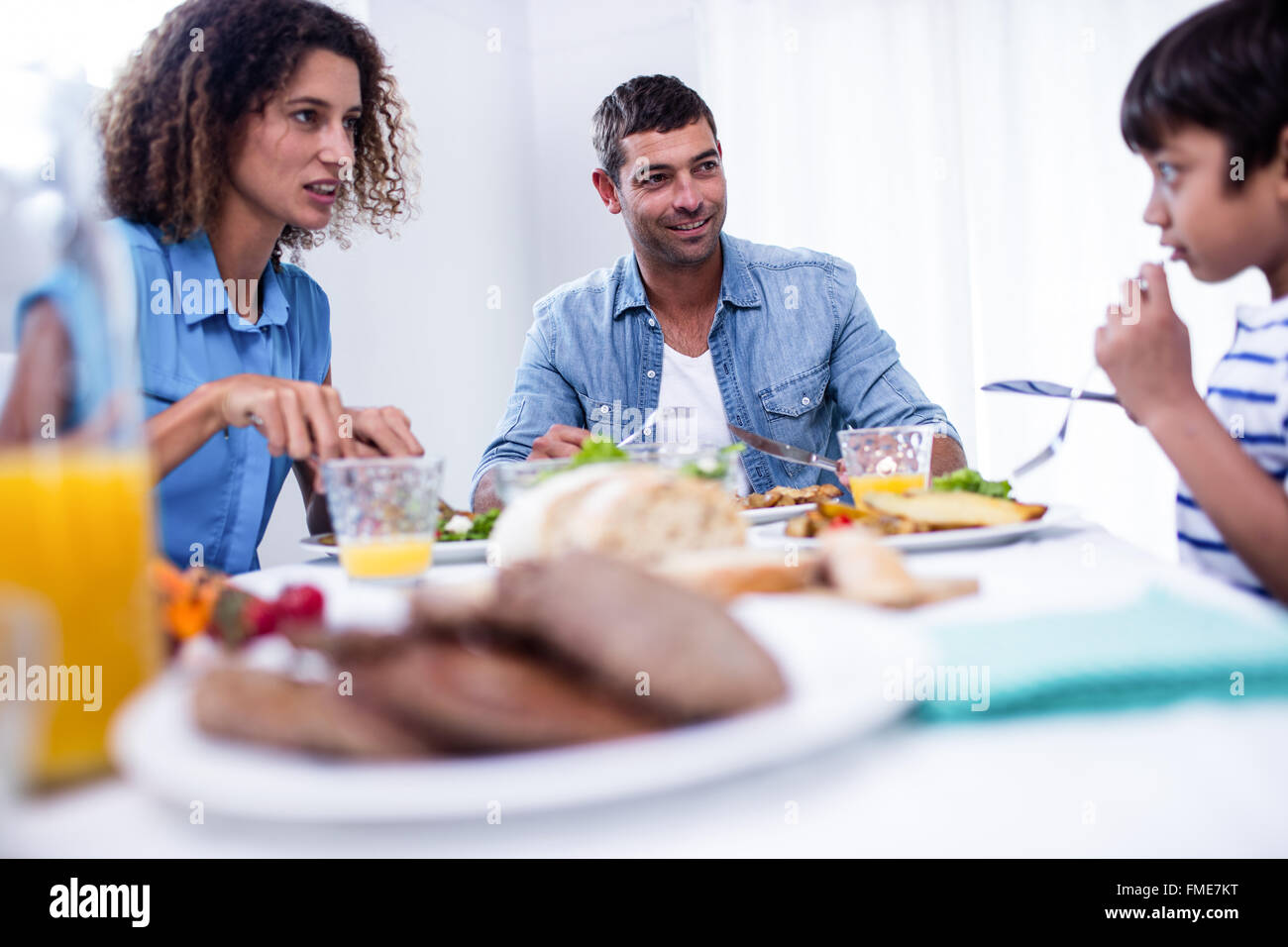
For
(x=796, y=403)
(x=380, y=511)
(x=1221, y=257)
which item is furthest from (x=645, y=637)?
(x=796, y=403)

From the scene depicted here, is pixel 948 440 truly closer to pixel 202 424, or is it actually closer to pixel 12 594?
pixel 202 424

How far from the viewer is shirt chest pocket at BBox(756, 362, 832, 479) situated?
2.49 metres

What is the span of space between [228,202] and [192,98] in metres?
0.21

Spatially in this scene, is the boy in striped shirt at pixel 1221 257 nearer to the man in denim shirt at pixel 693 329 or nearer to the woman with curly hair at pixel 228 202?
the man in denim shirt at pixel 693 329

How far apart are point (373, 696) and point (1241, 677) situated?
1.51 feet

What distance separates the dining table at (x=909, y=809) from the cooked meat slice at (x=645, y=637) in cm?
4

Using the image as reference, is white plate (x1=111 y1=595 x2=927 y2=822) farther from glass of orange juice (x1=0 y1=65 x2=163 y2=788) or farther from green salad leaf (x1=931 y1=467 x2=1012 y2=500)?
green salad leaf (x1=931 y1=467 x2=1012 y2=500)

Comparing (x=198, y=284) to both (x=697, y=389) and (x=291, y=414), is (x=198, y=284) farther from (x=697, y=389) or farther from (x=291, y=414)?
(x=697, y=389)

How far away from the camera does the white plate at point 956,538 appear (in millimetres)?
1081

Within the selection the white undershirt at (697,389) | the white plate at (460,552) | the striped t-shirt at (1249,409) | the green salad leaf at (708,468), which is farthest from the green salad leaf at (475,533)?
the white undershirt at (697,389)

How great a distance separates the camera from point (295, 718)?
41 centimetres

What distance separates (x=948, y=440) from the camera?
6.57 ft


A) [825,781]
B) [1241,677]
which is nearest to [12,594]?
[825,781]

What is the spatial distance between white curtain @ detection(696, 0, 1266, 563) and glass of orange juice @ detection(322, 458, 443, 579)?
3677 mm
